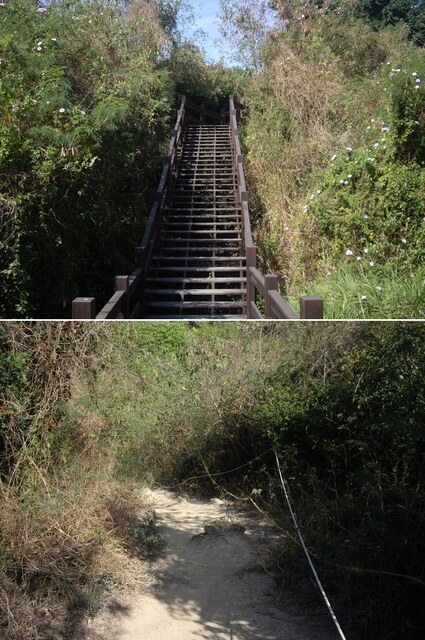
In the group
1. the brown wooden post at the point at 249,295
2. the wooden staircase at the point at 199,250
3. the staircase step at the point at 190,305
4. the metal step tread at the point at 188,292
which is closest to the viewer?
the wooden staircase at the point at 199,250

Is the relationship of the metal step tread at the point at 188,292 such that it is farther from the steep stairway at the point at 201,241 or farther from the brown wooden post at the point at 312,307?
the brown wooden post at the point at 312,307

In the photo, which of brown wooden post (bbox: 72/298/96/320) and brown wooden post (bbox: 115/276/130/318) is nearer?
brown wooden post (bbox: 72/298/96/320)

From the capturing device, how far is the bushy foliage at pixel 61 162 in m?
3.88

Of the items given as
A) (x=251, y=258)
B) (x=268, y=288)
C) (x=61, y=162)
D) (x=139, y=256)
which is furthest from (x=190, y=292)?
(x=61, y=162)

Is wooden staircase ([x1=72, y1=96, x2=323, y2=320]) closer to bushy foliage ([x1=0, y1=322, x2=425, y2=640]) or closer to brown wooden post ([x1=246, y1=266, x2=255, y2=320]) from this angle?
brown wooden post ([x1=246, y1=266, x2=255, y2=320])

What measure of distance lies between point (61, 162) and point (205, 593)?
10.1 ft

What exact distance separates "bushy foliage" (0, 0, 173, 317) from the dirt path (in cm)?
134

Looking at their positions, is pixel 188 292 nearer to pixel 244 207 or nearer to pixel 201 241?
pixel 201 241

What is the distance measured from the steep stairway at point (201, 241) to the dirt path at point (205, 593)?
107 centimetres

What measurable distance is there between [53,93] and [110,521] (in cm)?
342

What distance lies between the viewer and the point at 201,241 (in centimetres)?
712

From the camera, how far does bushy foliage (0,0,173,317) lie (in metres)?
3.88

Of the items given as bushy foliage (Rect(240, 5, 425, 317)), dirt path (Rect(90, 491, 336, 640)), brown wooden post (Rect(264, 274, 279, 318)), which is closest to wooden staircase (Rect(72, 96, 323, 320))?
brown wooden post (Rect(264, 274, 279, 318))

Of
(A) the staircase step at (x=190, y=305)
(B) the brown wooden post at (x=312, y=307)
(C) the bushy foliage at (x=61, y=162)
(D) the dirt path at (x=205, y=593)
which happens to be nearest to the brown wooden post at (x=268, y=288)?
(A) the staircase step at (x=190, y=305)
